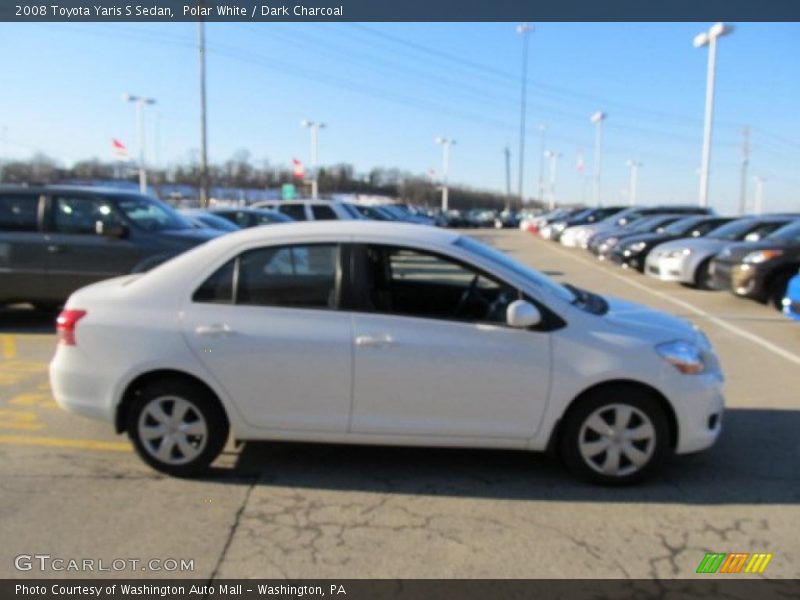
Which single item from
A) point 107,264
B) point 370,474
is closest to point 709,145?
point 107,264

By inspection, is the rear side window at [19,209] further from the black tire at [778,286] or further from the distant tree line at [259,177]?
the distant tree line at [259,177]

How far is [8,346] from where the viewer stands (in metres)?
7.91

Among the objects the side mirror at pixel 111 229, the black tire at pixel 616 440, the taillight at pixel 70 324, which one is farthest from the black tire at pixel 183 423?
the side mirror at pixel 111 229

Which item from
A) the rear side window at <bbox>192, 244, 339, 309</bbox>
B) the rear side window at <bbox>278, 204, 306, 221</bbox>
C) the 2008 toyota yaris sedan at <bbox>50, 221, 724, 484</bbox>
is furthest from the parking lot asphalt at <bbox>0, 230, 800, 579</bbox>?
the rear side window at <bbox>278, 204, 306, 221</bbox>

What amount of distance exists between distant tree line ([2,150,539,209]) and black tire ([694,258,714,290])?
141 feet

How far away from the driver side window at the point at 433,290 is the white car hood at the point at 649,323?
719mm

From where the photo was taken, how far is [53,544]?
3400 millimetres

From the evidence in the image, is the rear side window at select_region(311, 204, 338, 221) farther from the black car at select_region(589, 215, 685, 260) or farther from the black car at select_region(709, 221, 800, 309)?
the black car at select_region(709, 221, 800, 309)

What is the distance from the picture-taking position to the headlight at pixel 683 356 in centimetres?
404

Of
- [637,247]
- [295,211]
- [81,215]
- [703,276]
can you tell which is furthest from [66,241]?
[637,247]

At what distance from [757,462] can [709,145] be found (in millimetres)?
28538

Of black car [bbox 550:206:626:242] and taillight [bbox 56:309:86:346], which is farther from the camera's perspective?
black car [bbox 550:206:626:242]

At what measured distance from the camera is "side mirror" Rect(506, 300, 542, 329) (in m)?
3.92
